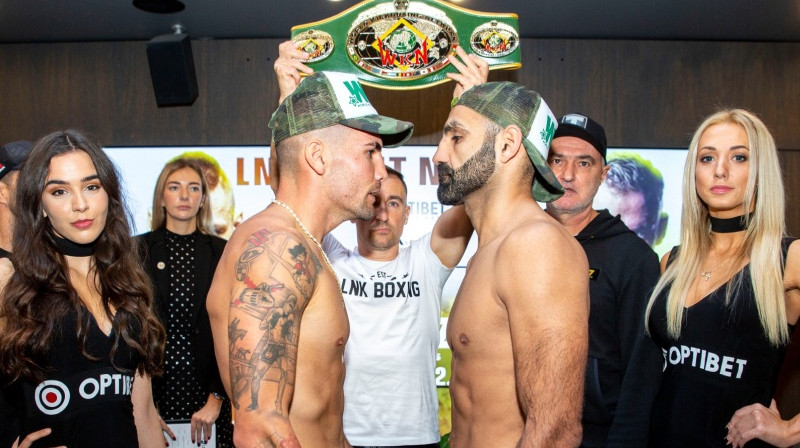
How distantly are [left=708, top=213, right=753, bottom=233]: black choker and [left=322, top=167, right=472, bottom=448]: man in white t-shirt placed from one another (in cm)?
89

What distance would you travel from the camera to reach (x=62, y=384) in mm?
1742

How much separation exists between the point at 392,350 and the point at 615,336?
827mm

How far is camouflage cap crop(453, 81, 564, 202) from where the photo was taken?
1.76 meters

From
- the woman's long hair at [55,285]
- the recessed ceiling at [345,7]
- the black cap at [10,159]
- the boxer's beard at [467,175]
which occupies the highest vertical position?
the recessed ceiling at [345,7]

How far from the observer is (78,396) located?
1760 millimetres

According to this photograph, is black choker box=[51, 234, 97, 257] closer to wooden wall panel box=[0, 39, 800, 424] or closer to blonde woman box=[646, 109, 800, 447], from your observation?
blonde woman box=[646, 109, 800, 447]

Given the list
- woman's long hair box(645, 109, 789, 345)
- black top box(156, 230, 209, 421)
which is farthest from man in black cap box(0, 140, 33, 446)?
woman's long hair box(645, 109, 789, 345)

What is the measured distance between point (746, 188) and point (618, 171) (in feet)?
7.89

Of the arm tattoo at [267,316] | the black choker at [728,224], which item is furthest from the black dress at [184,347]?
the black choker at [728,224]

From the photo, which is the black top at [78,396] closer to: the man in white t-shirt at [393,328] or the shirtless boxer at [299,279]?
the shirtless boxer at [299,279]

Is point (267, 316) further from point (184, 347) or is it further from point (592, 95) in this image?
point (592, 95)

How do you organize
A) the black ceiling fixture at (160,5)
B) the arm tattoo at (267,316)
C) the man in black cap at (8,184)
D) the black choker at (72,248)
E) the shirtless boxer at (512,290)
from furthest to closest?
the black ceiling fixture at (160,5) < the man in black cap at (8,184) < the black choker at (72,248) < the shirtless boxer at (512,290) < the arm tattoo at (267,316)

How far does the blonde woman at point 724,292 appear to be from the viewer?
196 centimetres

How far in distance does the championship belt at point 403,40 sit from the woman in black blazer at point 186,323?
1365 millimetres
